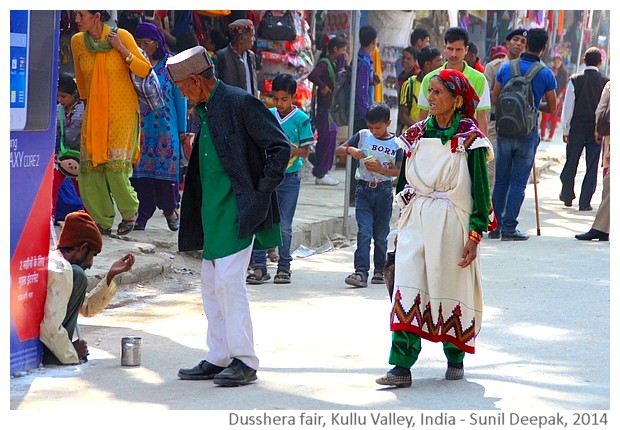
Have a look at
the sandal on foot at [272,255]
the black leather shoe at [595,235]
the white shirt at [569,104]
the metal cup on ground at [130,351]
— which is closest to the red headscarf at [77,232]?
the metal cup on ground at [130,351]

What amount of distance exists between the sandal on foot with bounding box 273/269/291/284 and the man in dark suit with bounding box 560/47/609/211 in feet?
21.4

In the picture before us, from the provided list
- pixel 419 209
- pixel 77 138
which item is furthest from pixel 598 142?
pixel 419 209

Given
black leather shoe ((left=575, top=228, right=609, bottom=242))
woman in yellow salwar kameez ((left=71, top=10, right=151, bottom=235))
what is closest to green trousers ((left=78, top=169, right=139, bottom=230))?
woman in yellow salwar kameez ((left=71, top=10, right=151, bottom=235))

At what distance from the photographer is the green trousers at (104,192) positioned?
981 centimetres

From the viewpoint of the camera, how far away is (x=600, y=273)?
384 inches

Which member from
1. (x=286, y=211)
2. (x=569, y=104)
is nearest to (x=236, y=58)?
(x=286, y=211)

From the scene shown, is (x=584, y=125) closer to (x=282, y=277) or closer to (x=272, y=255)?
(x=272, y=255)

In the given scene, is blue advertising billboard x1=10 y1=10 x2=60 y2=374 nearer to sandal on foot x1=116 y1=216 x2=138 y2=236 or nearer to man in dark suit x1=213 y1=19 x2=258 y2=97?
sandal on foot x1=116 y1=216 x2=138 y2=236

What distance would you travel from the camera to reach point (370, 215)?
30.3 feet

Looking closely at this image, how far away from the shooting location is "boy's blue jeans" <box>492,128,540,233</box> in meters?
11.6

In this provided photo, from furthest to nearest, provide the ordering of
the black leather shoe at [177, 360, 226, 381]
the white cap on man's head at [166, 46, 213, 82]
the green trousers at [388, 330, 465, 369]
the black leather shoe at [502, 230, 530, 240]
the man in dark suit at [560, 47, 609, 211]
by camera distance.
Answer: the man in dark suit at [560, 47, 609, 211] < the black leather shoe at [502, 230, 530, 240] < the black leather shoe at [177, 360, 226, 381] < the green trousers at [388, 330, 465, 369] < the white cap on man's head at [166, 46, 213, 82]

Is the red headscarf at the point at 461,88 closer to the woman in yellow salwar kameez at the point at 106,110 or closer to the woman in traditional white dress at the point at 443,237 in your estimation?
the woman in traditional white dress at the point at 443,237

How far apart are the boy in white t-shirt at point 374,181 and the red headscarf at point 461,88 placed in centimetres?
258
